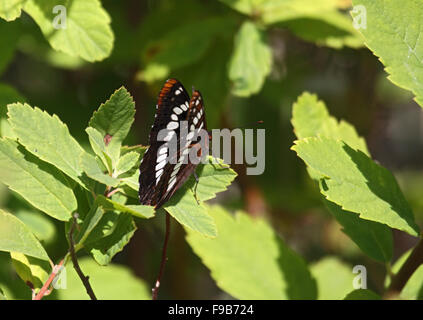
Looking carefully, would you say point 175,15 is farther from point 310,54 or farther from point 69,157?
point 69,157

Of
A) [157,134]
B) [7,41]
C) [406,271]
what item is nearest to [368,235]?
[406,271]

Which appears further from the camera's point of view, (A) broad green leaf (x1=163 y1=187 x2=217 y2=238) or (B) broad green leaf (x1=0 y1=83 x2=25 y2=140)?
(B) broad green leaf (x1=0 y1=83 x2=25 y2=140)

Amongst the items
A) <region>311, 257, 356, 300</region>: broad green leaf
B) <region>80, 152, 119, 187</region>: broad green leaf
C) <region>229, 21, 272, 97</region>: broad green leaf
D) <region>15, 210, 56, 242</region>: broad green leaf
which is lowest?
<region>311, 257, 356, 300</region>: broad green leaf

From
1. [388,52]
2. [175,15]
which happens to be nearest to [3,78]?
[175,15]

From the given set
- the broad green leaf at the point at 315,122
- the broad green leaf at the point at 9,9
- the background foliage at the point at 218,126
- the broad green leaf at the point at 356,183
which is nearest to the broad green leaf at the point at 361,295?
the background foliage at the point at 218,126

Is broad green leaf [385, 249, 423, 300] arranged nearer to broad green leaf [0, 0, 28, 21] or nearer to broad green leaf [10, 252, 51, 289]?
broad green leaf [10, 252, 51, 289]

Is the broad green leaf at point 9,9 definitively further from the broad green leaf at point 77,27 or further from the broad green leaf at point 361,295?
the broad green leaf at point 361,295

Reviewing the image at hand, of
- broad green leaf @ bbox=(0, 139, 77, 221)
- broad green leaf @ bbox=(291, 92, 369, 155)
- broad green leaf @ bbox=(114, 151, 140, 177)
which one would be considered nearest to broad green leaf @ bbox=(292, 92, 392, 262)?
broad green leaf @ bbox=(291, 92, 369, 155)
